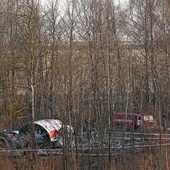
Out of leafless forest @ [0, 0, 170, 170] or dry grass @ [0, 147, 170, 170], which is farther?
leafless forest @ [0, 0, 170, 170]

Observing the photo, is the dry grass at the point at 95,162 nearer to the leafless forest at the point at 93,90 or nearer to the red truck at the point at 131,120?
the leafless forest at the point at 93,90

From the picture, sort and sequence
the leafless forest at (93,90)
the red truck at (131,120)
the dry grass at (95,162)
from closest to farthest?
the dry grass at (95,162)
the leafless forest at (93,90)
the red truck at (131,120)

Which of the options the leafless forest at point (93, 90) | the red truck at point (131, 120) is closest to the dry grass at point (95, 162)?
the leafless forest at point (93, 90)

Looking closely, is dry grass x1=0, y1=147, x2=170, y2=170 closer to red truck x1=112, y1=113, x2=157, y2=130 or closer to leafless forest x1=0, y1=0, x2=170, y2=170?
leafless forest x1=0, y1=0, x2=170, y2=170

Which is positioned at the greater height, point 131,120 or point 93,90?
point 93,90

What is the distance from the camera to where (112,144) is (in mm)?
8742

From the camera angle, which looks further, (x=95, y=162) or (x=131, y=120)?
(x=131, y=120)

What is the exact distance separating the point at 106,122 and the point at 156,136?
50.7 inches

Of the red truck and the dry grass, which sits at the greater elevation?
the red truck

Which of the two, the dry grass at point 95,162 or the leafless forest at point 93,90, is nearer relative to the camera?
the dry grass at point 95,162

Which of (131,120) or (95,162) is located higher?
(131,120)

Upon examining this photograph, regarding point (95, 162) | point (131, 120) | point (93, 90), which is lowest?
point (95, 162)

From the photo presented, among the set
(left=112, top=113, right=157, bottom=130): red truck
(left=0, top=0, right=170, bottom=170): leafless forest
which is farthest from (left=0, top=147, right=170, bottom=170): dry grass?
(left=112, top=113, right=157, bottom=130): red truck

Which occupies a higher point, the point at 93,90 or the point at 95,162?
the point at 93,90
